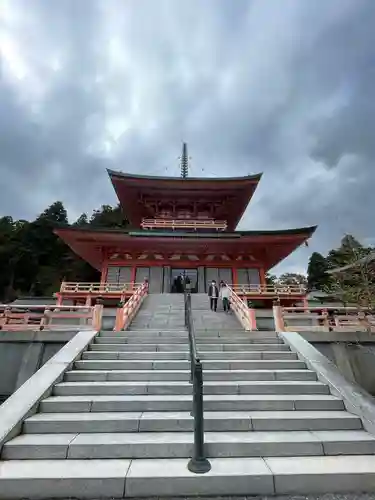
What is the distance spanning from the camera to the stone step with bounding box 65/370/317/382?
18.5ft

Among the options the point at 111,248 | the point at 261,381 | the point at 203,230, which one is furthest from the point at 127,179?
the point at 261,381

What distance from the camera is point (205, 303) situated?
14281 mm

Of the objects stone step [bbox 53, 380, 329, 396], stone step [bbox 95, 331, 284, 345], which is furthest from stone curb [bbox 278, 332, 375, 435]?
stone step [bbox 95, 331, 284, 345]

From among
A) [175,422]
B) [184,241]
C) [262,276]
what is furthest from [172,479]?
[262,276]

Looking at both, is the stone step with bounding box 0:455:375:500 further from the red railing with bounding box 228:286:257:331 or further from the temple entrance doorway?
the temple entrance doorway

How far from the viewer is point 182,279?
19312mm

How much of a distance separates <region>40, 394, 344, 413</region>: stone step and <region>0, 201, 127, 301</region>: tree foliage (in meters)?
33.3

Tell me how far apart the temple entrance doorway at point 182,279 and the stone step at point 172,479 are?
1547cm

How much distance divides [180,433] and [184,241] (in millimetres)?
14115

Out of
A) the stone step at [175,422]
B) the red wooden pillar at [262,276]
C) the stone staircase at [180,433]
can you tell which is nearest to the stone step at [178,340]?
the stone staircase at [180,433]

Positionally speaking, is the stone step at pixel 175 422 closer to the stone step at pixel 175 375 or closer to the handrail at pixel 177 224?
the stone step at pixel 175 375

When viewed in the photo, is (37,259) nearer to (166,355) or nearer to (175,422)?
(166,355)

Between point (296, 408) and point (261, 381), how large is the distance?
2.99 ft

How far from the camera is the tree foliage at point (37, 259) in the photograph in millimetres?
39938
